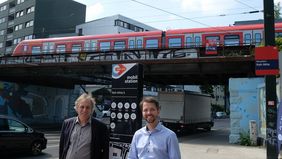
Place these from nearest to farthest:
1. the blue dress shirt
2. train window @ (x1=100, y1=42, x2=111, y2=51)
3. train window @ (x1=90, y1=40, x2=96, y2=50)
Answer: the blue dress shirt → train window @ (x1=100, y1=42, x2=111, y2=51) → train window @ (x1=90, y1=40, x2=96, y2=50)

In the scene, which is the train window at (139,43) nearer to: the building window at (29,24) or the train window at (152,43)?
the train window at (152,43)

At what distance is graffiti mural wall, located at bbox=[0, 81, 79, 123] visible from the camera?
116 ft

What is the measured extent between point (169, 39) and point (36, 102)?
18987 millimetres

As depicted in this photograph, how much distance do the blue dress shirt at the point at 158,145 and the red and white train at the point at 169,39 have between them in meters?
21.6

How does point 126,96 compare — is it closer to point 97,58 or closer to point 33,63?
point 97,58

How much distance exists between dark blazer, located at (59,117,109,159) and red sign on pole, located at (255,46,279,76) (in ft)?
14.4

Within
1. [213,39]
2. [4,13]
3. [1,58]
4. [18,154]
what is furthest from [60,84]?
[4,13]

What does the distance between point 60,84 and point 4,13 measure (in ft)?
168

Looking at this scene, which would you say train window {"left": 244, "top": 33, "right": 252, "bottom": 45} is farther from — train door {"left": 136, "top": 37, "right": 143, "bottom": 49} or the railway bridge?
train door {"left": 136, "top": 37, "right": 143, "bottom": 49}

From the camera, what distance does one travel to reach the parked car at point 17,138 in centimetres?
1187

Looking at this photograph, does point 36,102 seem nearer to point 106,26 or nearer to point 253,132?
point 253,132

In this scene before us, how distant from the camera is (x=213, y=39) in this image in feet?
84.7

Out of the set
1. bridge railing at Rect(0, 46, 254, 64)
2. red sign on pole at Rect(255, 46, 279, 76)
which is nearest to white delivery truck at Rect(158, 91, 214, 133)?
bridge railing at Rect(0, 46, 254, 64)

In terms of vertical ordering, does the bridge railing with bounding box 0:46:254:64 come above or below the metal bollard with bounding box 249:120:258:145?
above
